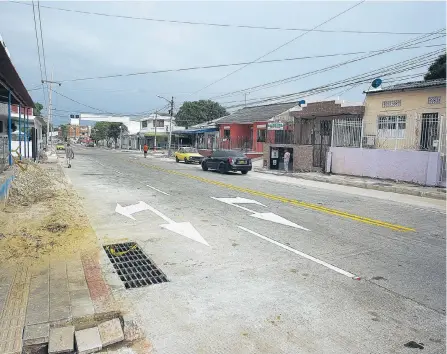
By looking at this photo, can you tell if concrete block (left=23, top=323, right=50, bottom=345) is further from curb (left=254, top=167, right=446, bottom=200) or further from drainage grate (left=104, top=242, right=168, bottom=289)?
curb (left=254, top=167, right=446, bottom=200)

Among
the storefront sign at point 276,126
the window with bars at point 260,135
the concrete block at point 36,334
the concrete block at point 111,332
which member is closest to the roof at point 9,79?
the concrete block at point 36,334

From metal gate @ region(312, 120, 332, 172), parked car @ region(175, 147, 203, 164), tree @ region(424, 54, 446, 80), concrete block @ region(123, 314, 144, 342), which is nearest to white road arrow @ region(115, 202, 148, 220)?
concrete block @ region(123, 314, 144, 342)

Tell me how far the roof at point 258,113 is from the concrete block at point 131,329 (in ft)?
112

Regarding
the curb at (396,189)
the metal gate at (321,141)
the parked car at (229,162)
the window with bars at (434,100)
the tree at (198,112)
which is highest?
Result: the tree at (198,112)

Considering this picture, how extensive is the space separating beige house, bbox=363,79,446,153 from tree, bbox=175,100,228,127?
48.9 m

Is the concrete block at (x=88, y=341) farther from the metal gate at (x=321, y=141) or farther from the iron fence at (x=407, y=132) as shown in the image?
the metal gate at (x=321, y=141)

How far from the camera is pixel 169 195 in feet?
42.4

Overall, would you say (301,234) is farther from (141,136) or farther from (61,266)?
(141,136)

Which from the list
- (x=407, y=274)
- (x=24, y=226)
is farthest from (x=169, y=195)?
(x=407, y=274)

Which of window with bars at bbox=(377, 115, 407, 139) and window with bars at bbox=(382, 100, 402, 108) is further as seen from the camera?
window with bars at bbox=(382, 100, 402, 108)

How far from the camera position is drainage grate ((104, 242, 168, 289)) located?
516 centimetres

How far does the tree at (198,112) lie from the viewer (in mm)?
69938

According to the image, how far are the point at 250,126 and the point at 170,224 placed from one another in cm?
3447

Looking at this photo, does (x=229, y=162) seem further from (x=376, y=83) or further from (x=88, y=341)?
(x=88, y=341)
